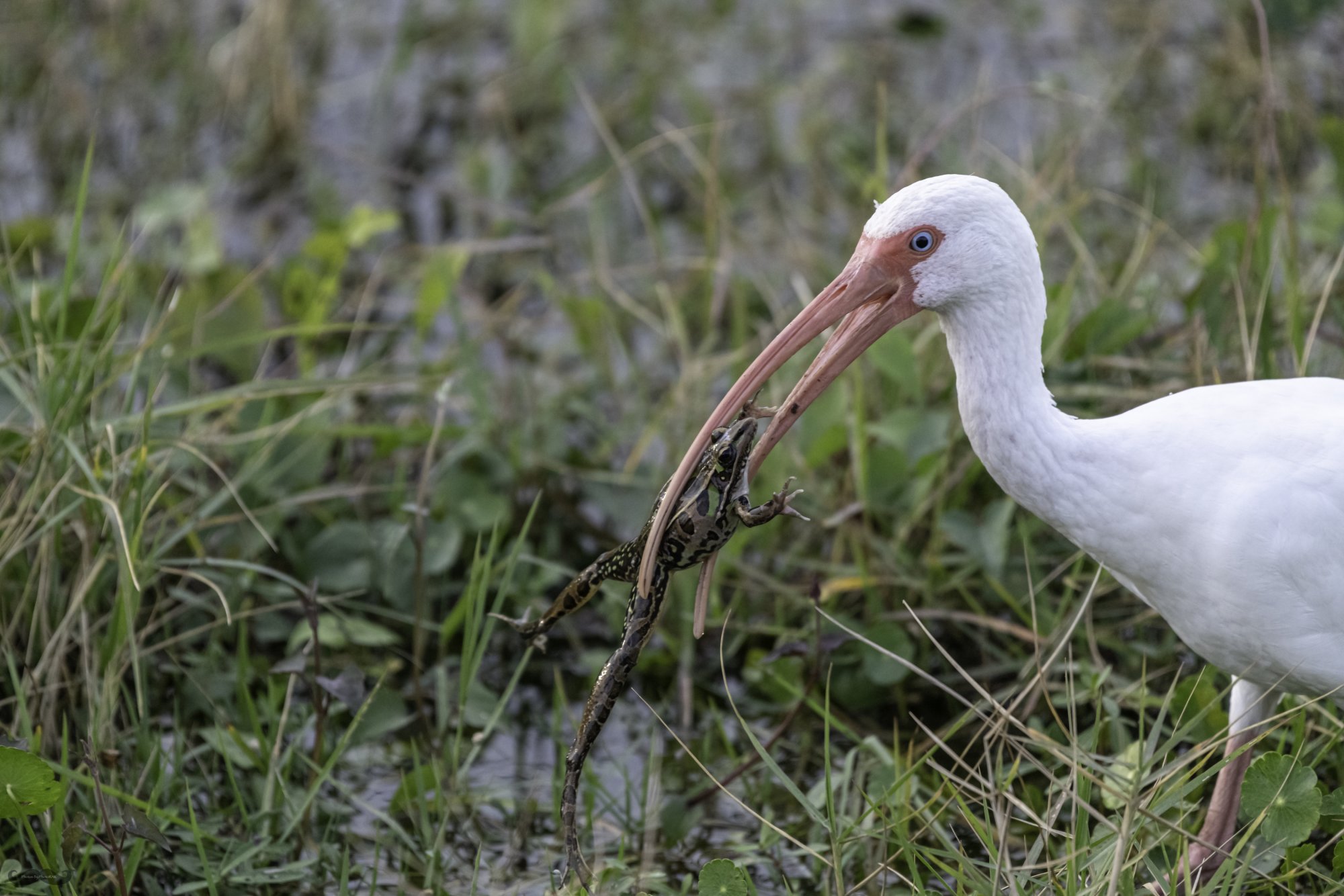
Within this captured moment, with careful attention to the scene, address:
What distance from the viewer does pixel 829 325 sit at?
3162 mm

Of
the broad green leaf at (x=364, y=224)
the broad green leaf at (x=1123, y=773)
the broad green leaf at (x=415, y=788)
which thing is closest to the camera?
the broad green leaf at (x=1123, y=773)

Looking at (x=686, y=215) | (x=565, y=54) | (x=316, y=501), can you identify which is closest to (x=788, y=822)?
(x=316, y=501)

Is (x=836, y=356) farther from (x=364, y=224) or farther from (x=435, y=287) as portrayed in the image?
(x=364, y=224)

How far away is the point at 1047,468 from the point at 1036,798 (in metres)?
0.96

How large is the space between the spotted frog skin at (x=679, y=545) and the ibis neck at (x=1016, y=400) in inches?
16.1

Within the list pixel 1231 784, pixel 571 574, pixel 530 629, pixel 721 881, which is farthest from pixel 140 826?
pixel 1231 784

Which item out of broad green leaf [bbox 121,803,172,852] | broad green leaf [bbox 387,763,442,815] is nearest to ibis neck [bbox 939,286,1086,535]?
broad green leaf [bbox 387,763,442,815]

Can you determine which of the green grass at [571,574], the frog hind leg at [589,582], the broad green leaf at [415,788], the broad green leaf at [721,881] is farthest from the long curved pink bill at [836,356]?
the broad green leaf at [415,788]

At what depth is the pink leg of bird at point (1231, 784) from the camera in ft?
11.2

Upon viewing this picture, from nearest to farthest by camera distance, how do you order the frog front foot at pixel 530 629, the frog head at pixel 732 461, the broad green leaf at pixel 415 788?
the frog head at pixel 732 461 < the frog front foot at pixel 530 629 < the broad green leaf at pixel 415 788

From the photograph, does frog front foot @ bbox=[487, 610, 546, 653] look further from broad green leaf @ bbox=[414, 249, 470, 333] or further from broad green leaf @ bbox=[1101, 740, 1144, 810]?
broad green leaf @ bbox=[414, 249, 470, 333]

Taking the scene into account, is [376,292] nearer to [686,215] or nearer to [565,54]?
[686,215]

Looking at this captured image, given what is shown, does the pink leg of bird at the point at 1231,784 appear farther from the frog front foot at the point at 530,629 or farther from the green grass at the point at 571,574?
the frog front foot at the point at 530,629

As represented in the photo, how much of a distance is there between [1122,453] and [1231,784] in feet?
3.03
